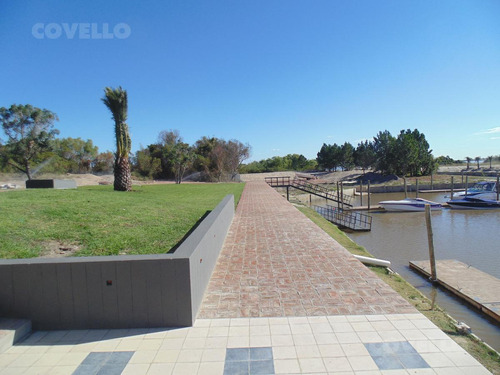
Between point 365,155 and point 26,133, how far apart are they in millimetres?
56841

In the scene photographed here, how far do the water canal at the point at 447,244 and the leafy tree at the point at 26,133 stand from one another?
27.6 m

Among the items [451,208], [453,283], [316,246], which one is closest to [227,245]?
[316,246]

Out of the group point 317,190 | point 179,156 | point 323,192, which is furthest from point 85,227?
point 179,156

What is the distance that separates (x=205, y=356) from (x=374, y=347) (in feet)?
5.94

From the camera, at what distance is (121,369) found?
2990 millimetres

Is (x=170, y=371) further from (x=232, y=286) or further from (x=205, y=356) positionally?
(x=232, y=286)

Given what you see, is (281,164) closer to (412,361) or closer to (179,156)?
(179,156)

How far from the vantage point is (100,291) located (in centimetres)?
379

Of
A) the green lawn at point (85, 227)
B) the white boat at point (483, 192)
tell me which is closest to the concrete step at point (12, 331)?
the green lawn at point (85, 227)

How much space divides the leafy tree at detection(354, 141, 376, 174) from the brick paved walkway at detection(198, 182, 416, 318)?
59.0 metres

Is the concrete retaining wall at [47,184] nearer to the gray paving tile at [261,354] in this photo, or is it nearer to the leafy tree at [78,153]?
the gray paving tile at [261,354]

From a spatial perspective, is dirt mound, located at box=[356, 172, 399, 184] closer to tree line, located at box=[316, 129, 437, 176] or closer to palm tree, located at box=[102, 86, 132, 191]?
tree line, located at box=[316, 129, 437, 176]

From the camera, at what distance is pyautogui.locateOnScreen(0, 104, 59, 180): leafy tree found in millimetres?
26794

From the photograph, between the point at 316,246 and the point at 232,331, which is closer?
the point at 232,331
